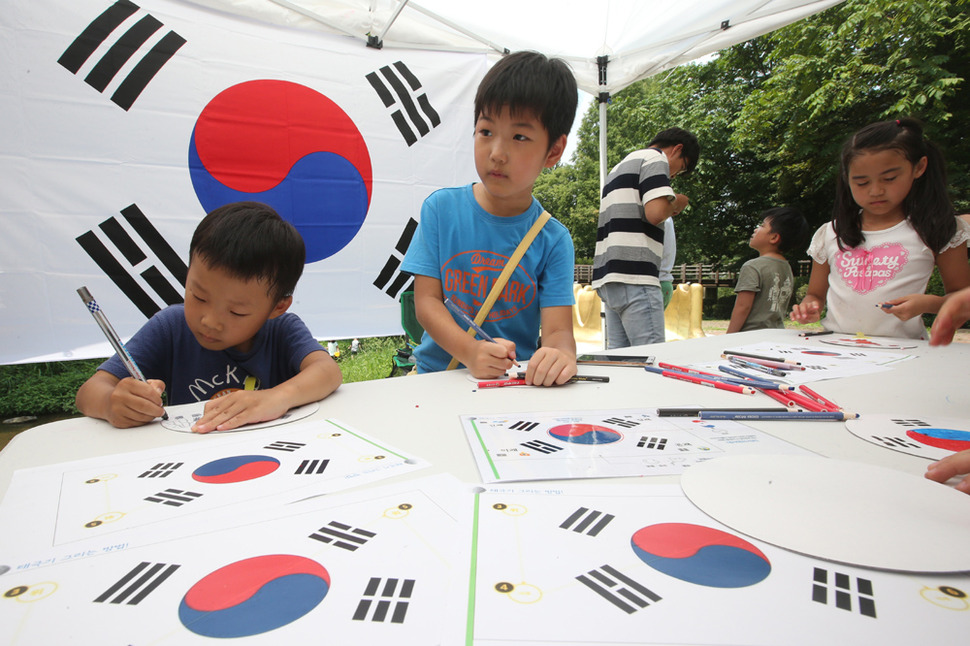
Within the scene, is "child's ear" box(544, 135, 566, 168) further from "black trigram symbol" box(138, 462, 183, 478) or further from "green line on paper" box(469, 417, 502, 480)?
"black trigram symbol" box(138, 462, 183, 478)

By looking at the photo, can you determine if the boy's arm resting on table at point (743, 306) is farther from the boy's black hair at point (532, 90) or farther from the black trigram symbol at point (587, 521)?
the black trigram symbol at point (587, 521)

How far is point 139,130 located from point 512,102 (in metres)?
1.58

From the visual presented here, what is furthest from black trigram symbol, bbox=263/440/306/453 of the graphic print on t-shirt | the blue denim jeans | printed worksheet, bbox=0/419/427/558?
the graphic print on t-shirt

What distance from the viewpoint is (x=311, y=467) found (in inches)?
17.5

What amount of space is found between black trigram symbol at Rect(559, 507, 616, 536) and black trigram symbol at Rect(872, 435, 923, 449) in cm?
35

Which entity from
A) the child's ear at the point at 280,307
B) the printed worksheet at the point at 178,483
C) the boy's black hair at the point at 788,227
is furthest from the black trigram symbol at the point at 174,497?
the boy's black hair at the point at 788,227

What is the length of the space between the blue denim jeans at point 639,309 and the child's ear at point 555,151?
2.85ft

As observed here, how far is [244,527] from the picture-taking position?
33cm

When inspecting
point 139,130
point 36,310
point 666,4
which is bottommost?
point 36,310

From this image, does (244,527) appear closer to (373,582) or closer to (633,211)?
(373,582)

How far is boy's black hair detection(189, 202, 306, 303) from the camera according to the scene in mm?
728

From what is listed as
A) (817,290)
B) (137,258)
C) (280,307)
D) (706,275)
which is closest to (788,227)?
(817,290)

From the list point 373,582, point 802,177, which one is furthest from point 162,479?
point 802,177

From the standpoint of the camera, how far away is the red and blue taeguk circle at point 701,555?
0.27 m
